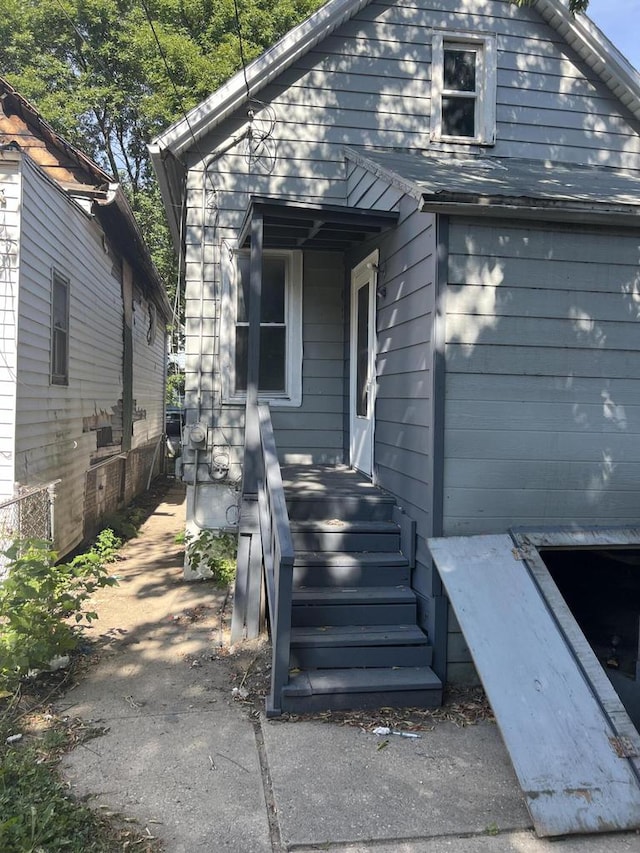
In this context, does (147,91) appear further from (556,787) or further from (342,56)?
(556,787)

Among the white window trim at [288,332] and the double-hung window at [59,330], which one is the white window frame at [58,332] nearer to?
the double-hung window at [59,330]

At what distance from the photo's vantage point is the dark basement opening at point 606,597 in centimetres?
517

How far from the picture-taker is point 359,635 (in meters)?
4.39

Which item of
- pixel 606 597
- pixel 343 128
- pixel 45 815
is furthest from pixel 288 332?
pixel 45 815

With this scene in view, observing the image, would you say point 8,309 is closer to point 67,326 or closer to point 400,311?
point 67,326

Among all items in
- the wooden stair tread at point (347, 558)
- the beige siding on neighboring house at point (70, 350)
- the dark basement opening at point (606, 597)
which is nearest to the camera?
the wooden stair tread at point (347, 558)

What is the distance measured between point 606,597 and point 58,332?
21.2 feet

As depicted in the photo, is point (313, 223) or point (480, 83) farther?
point (480, 83)

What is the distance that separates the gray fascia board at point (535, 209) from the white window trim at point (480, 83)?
10.7 feet

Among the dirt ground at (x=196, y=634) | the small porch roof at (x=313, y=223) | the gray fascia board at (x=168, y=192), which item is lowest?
the dirt ground at (x=196, y=634)

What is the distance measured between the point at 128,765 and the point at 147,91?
23.4m

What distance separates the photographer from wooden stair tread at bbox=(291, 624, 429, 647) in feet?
14.0

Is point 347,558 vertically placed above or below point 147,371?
below

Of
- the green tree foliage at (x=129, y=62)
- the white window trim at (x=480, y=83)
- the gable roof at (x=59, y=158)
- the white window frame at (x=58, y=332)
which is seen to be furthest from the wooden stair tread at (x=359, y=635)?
the green tree foliage at (x=129, y=62)
